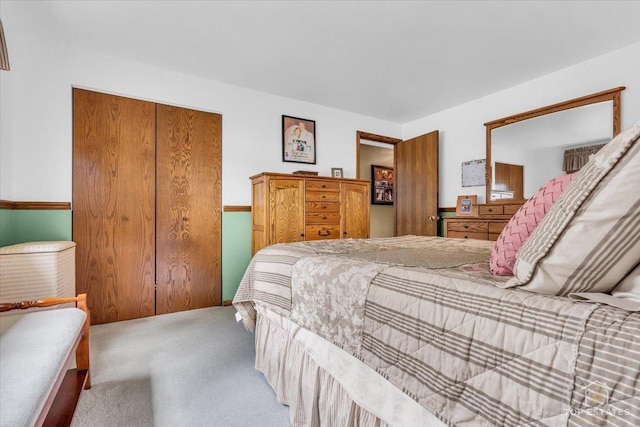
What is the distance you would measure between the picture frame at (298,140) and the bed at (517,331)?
2751mm

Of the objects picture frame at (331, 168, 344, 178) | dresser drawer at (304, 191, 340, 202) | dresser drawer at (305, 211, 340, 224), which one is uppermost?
picture frame at (331, 168, 344, 178)

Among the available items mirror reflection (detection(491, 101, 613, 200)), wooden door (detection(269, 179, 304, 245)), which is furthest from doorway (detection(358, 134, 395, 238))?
wooden door (detection(269, 179, 304, 245))

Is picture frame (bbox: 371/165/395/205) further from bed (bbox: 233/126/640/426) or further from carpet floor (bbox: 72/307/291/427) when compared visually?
bed (bbox: 233/126/640/426)

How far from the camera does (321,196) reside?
3146 millimetres

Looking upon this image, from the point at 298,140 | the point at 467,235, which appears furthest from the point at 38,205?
the point at 467,235

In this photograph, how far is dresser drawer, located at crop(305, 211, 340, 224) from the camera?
3064 millimetres

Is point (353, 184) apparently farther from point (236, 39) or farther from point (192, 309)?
point (192, 309)

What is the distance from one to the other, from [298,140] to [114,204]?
2120 mm

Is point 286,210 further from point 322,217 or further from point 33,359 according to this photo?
point 33,359

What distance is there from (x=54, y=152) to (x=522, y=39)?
4.12 m

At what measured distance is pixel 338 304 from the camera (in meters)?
1.04

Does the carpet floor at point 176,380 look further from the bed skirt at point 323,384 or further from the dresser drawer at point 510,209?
the dresser drawer at point 510,209

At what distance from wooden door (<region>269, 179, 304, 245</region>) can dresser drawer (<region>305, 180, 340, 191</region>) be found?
3.4 inches

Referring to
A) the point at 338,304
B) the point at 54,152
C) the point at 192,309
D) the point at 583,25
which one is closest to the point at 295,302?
the point at 338,304
